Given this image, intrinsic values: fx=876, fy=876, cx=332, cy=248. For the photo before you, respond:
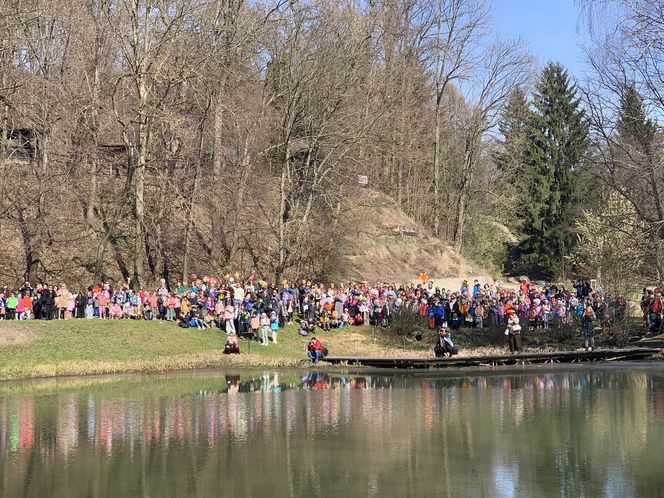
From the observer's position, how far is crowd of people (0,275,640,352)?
3741 centimetres

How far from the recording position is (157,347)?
34.8 metres

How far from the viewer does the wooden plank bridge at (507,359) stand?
34.6 meters

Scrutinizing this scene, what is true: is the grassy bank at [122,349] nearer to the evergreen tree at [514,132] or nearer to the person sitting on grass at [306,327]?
the person sitting on grass at [306,327]

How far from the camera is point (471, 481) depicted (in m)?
15.7

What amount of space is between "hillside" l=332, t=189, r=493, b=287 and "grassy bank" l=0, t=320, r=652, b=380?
13.4 meters

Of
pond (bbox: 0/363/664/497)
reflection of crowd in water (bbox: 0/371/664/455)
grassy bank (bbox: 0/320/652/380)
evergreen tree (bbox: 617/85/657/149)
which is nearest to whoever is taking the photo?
pond (bbox: 0/363/664/497)

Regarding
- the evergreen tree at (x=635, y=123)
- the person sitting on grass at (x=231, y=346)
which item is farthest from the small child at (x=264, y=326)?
the evergreen tree at (x=635, y=123)

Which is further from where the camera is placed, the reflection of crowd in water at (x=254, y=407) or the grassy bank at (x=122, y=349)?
the grassy bank at (x=122, y=349)

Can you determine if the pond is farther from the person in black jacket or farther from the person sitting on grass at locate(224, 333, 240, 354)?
the person in black jacket

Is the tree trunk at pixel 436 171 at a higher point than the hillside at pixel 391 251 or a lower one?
higher

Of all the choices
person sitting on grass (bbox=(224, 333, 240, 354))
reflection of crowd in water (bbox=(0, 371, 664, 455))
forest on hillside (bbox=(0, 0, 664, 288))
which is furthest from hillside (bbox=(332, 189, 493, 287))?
reflection of crowd in water (bbox=(0, 371, 664, 455))

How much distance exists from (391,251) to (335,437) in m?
39.5

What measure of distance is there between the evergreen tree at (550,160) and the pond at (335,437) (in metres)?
47.6

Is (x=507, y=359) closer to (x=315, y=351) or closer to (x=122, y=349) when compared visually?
(x=315, y=351)
